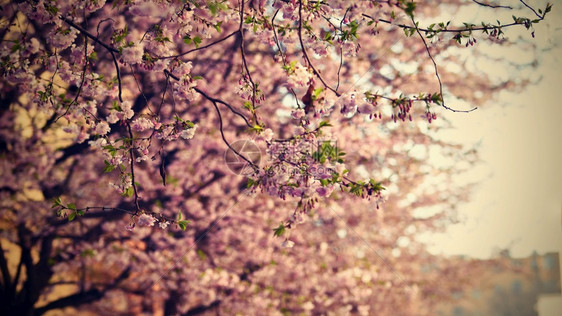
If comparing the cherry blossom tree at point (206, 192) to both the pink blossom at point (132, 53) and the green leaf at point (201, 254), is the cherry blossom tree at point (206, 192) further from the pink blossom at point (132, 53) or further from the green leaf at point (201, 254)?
the pink blossom at point (132, 53)

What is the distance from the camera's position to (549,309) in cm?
2317

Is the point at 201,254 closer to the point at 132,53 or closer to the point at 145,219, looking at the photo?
the point at 145,219

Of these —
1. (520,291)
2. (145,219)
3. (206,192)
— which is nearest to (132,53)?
(145,219)

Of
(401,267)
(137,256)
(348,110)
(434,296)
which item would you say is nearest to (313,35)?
(348,110)

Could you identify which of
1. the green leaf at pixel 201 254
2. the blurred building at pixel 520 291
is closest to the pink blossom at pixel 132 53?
the green leaf at pixel 201 254

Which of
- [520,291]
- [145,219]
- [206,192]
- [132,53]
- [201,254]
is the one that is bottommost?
[145,219]

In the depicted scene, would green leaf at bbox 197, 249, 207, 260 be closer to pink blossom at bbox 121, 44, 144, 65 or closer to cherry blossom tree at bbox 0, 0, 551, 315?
cherry blossom tree at bbox 0, 0, 551, 315

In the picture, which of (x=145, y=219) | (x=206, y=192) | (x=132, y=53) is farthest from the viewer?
(x=206, y=192)

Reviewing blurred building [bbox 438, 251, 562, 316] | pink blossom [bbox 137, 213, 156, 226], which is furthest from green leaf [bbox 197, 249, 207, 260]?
blurred building [bbox 438, 251, 562, 316]

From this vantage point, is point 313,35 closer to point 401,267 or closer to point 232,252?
point 232,252

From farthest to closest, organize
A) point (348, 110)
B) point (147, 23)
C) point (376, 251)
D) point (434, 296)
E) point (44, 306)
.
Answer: point (434, 296) < point (376, 251) < point (147, 23) < point (44, 306) < point (348, 110)

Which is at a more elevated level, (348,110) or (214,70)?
(214,70)

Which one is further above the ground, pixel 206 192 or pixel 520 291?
pixel 520 291

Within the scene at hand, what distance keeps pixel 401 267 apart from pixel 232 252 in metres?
4.33
